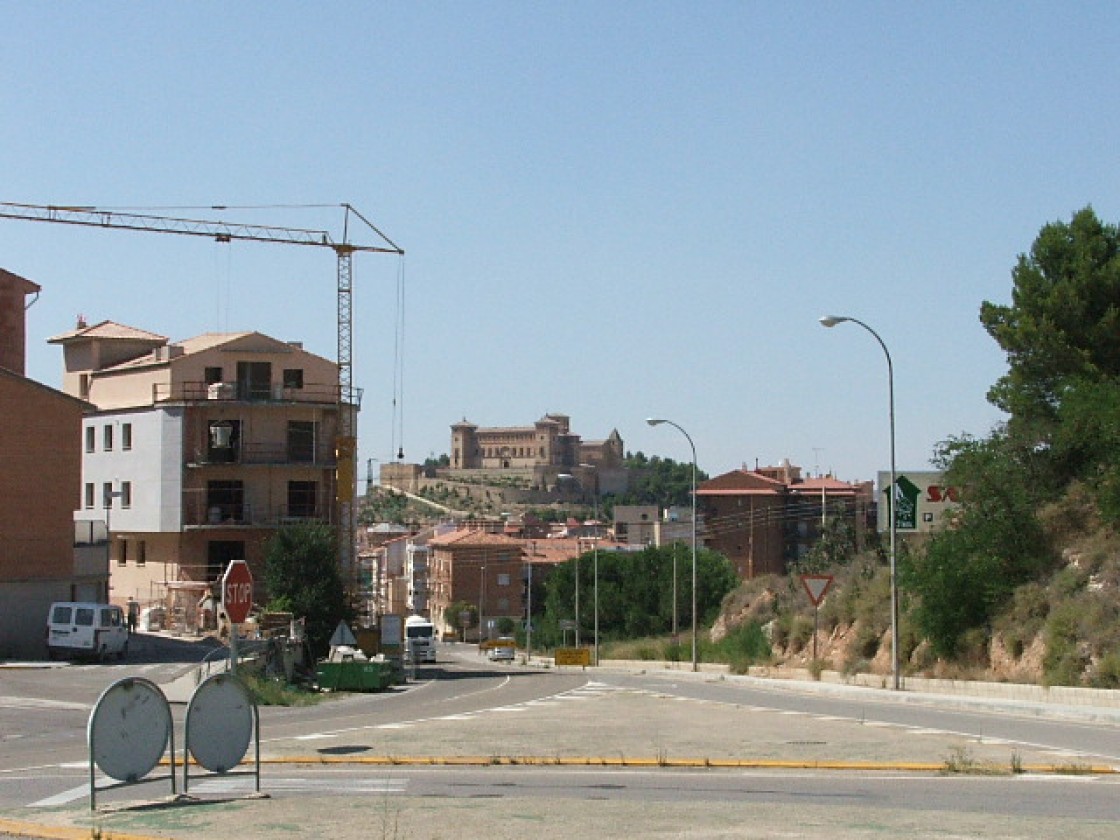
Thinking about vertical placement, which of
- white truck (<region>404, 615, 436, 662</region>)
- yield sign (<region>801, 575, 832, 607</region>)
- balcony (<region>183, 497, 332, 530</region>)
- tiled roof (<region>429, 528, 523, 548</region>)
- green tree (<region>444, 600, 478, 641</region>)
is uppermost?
balcony (<region>183, 497, 332, 530</region>)

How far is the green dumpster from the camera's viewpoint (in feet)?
136

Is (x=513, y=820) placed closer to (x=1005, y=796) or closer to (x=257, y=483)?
(x=1005, y=796)

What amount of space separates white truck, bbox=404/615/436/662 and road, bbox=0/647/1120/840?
43.6m

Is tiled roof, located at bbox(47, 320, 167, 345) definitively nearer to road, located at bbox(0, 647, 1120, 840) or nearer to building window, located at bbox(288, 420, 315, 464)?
building window, located at bbox(288, 420, 315, 464)

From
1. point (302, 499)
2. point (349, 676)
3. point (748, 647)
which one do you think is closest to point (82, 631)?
point (349, 676)

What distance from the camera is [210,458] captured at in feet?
252

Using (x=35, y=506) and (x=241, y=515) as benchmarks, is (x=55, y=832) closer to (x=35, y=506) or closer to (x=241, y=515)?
(x=35, y=506)

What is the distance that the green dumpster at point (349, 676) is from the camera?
41.6 meters

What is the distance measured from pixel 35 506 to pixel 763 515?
107 m

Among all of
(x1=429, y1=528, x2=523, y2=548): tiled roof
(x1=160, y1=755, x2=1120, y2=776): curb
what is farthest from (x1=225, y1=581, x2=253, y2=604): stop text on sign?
(x1=429, y1=528, x2=523, y2=548): tiled roof

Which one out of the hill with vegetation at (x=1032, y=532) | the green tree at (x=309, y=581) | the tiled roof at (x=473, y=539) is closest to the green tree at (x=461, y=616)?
the tiled roof at (x=473, y=539)

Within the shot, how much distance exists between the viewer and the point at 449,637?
139 m

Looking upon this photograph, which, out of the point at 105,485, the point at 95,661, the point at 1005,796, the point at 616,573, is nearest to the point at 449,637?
the point at 616,573

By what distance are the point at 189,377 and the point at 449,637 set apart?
66602 millimetres
